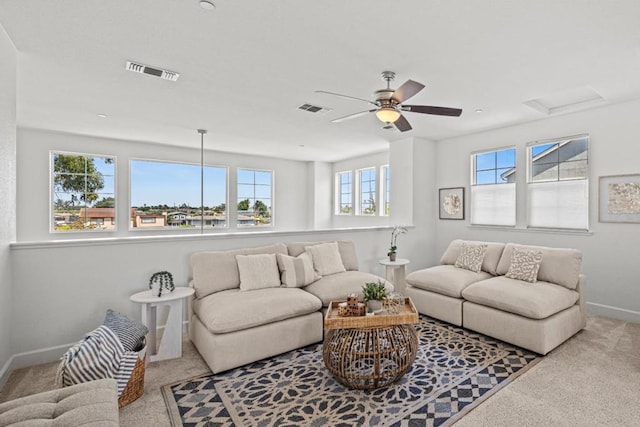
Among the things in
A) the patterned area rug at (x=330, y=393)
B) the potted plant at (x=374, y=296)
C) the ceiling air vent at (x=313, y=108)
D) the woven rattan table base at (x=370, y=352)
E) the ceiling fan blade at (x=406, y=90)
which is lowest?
the patterned area rug at (x=330, y=393)

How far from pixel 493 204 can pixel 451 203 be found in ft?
2.40

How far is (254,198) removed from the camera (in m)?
8.25

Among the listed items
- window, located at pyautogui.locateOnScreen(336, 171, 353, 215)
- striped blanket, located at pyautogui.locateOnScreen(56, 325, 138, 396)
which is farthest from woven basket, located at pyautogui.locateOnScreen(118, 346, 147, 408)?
window, located at pyautogui.locateOnScreen(336, 171, 353, 215)

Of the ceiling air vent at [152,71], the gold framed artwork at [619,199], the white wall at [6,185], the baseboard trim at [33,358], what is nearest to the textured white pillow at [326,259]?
the ceiling air vent at [152,71]

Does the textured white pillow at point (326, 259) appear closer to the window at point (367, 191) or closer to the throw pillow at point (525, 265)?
the throw pillow at point (525, 265)

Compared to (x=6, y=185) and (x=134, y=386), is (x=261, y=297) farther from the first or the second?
(x=6, y=185)

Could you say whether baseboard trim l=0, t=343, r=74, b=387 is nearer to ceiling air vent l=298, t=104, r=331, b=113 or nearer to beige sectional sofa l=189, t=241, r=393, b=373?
beige sectional sofa l=189, t=241, r=393, b=373

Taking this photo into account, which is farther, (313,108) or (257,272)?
(313,108)

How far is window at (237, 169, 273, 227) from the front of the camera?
8031 mm

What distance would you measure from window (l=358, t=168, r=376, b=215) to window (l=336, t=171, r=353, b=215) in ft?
1.19

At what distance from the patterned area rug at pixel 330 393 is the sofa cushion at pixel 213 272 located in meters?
0.85

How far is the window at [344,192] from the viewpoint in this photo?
28.0 ft

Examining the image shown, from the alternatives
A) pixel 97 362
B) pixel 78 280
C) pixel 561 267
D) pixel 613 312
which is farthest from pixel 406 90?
pixel 613 312

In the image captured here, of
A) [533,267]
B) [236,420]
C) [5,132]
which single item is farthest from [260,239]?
[533,267]
